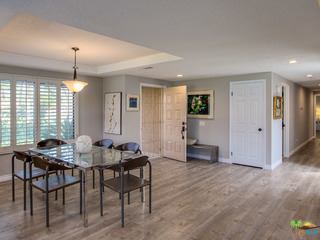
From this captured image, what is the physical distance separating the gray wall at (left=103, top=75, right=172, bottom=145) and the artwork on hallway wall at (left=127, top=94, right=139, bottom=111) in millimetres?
100

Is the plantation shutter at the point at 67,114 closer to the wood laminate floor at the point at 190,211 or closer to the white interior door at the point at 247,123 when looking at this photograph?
the wood laminate floor at the point at 190,211

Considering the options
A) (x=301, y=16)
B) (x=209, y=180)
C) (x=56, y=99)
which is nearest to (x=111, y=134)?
(x=56, y=99)

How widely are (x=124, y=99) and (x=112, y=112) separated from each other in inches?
20.0

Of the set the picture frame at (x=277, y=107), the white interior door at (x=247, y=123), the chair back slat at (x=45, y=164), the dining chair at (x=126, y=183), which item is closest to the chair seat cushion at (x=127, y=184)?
the dining chair at (x=126, y=183)

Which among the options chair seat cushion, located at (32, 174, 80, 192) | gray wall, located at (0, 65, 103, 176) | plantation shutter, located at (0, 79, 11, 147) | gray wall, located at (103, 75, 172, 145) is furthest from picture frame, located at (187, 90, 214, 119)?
plantation shutter, located at (0, 79, 11, 147)

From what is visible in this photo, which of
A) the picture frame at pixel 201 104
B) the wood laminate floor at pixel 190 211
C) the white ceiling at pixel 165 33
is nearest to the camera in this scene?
the white ceiling at pixel 165 33

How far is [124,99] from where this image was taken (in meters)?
5.39

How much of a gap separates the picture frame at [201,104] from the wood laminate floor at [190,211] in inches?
76.5

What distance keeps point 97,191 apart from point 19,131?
2.10 meters

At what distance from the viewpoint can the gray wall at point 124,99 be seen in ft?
17.7

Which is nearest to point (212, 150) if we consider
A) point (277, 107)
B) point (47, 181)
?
point (277, 107)

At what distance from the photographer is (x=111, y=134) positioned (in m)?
5.70

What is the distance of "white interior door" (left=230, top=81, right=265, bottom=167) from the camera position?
A: 17.0ft

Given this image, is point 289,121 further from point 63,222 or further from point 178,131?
point 63,222
